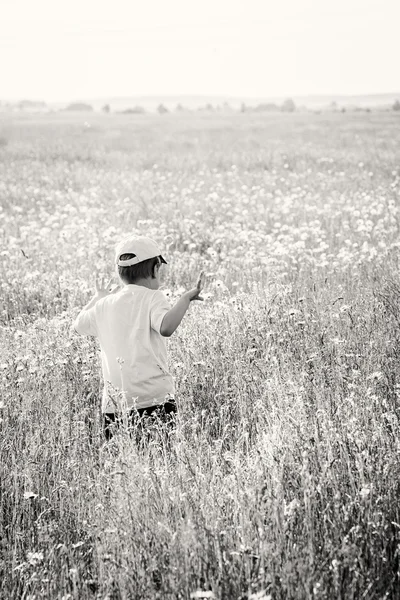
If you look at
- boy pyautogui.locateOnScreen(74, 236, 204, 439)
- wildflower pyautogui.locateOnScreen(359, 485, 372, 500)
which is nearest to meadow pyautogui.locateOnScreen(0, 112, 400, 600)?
wildflower pyautogui.locateOnScreen(359, 485, 372, 500)

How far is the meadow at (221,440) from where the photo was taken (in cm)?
256

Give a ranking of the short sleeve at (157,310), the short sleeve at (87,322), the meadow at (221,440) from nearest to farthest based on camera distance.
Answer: the meadow at (221,440)
the short sleeve at (157,310)
the short sleeve at (87,322)

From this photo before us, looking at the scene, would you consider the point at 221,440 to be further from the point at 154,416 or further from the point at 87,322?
the point at 87,322

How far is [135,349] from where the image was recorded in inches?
153

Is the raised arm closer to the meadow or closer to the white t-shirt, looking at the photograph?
the white t-shirt

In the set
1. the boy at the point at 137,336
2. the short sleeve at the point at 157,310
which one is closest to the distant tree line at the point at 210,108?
the boy at the point at 137,336

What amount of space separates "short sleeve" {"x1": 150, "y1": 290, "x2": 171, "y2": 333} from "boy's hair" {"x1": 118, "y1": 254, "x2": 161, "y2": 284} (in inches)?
6.2

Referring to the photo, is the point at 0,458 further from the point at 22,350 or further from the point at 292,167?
the point at 292,167

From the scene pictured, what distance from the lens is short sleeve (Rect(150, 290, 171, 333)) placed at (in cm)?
377

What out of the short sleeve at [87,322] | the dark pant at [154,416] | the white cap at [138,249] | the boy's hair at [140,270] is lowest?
the dark pant at [154,416]

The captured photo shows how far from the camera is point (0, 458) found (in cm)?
364

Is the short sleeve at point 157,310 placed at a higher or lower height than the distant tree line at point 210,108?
lower

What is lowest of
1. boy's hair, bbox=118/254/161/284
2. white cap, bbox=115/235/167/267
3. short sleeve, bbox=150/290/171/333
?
short sleeve, bbox=150/290/171/333

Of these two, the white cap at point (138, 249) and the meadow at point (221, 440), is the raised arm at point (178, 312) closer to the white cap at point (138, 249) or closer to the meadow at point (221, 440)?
the white cap at point (138, 249)
